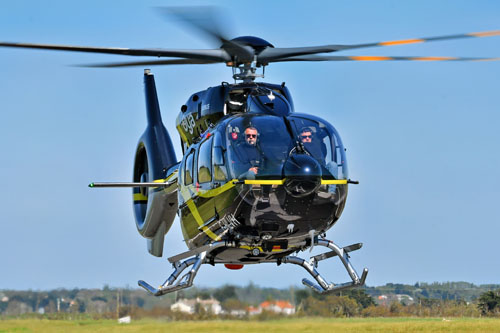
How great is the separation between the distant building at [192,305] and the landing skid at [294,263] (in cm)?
235

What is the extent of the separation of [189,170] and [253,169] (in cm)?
229

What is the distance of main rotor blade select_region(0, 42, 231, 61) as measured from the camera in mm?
16047

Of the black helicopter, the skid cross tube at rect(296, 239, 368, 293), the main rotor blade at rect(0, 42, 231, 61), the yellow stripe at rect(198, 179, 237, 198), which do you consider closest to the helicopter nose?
the black helicopter

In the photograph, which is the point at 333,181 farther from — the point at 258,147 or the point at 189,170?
the point at 189,170

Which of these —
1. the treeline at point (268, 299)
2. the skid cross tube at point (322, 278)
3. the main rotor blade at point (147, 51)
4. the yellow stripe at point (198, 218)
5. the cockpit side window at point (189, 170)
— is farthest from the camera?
the treeline at point (268, 299)

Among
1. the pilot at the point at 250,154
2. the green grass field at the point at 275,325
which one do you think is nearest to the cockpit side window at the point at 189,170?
the pilot at the point at 250,154

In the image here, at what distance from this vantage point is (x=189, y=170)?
58.9 ft

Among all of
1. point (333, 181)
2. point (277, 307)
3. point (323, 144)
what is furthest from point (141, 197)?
point (333, 181)

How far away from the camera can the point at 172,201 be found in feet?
69.5

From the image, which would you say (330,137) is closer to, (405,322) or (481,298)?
(405,322)

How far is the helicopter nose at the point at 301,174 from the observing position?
15719mm

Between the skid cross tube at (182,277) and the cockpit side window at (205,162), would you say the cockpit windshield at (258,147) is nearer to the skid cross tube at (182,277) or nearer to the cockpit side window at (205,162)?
the cockpit side window at (205,162)

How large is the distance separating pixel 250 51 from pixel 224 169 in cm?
249

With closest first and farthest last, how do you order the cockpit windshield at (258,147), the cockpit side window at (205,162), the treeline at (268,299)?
the cockpit windshield at (258,147), the cockpit side window at (205,162), the treeline at (268,299)
